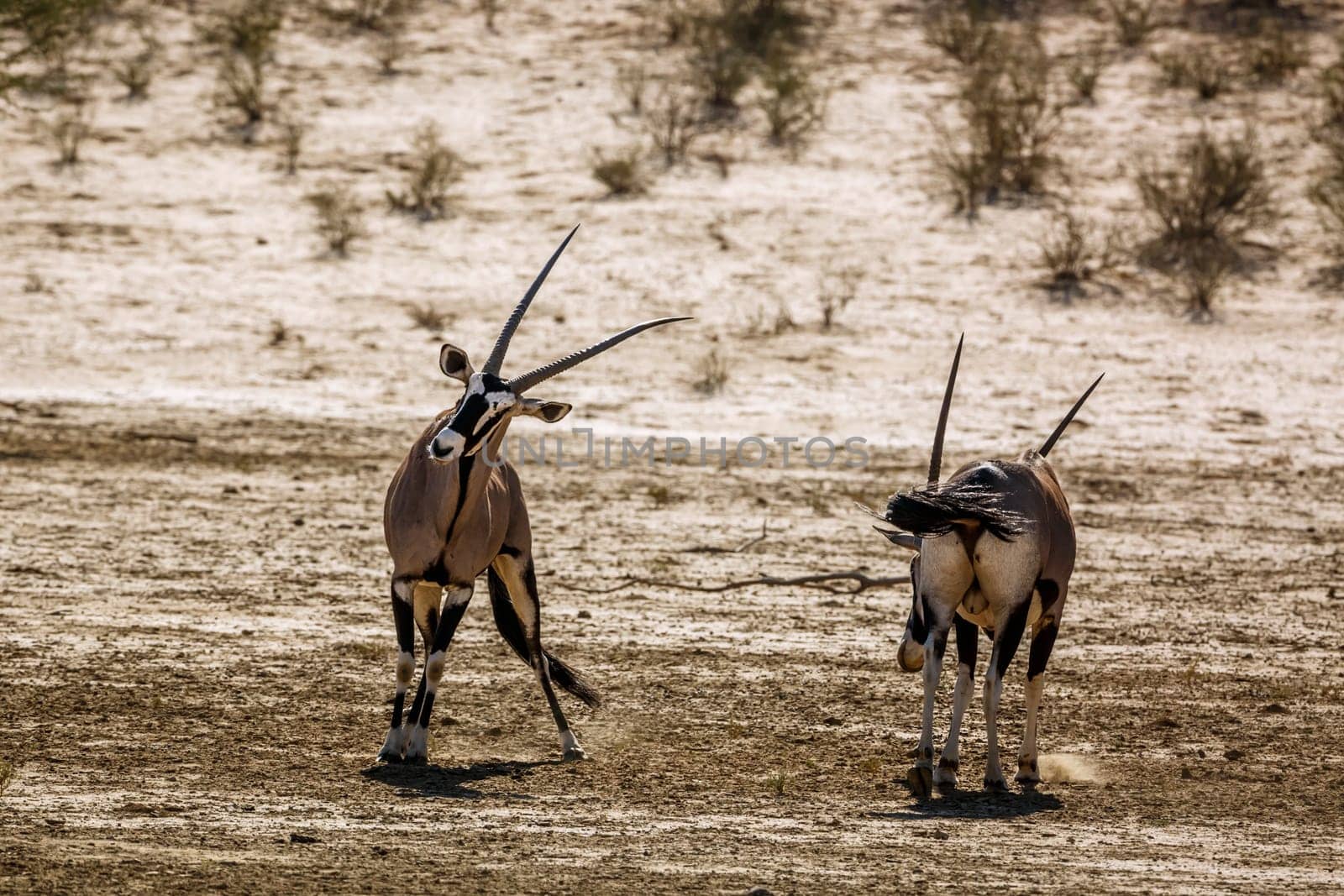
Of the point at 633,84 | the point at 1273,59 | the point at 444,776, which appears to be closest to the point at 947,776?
the point at 444,776

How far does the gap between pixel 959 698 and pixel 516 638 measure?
83.2 inches

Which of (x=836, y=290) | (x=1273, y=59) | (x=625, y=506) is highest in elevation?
(x=1273, y=59)

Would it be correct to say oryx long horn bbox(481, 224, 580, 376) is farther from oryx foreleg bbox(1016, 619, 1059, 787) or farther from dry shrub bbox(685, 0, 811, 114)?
dry shrub bbox(685, 0, 811, 114)

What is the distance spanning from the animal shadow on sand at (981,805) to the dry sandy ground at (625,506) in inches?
1.4

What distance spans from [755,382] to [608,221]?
3.71 meters

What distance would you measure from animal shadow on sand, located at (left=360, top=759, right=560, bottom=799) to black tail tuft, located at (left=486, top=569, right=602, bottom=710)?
62 centimetres

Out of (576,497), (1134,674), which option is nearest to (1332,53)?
(576,497)

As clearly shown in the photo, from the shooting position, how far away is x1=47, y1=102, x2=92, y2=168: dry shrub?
2005 centimetres

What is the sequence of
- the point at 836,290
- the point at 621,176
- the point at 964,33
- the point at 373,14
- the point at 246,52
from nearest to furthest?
the point at 836,290
the point at 621,176
the point at 246,52
the point at 964,33
the point at 373,14

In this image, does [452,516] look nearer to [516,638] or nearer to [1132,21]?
[516,638]

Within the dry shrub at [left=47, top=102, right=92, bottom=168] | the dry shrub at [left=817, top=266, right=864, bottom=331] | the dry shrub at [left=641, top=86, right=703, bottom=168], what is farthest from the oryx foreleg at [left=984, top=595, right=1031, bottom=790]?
the dry shrub at [left=47, top=102, right=92, bottom=168]

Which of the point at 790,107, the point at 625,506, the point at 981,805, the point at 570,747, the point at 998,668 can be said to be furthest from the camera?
the point at 790,107

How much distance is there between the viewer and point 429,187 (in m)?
19.7

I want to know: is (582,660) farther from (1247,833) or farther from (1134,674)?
(1247,833)
